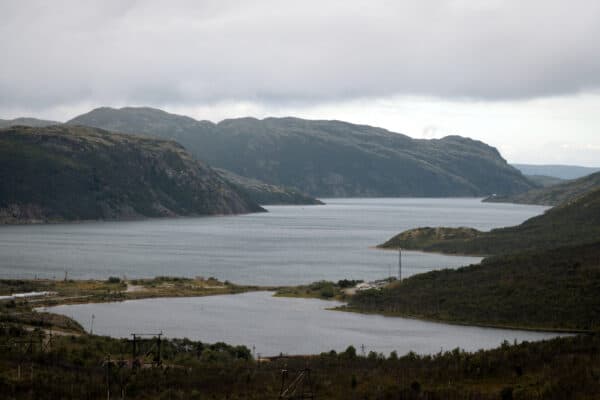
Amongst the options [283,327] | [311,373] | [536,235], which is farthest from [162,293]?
[536,235]

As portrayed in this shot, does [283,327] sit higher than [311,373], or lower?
lower

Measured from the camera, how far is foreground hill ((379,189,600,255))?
16350 cm

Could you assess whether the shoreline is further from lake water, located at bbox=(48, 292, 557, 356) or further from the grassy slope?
the grassy slope

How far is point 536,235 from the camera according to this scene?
174000mm

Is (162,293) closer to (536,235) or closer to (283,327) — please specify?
(283,327)

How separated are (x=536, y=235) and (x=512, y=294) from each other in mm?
77569

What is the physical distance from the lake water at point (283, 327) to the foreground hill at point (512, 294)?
13.2 feet

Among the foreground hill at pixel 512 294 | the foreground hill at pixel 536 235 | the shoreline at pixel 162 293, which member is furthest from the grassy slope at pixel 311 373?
the foreground hill at pixel 536 235

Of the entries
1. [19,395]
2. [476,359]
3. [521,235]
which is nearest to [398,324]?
[476,359]

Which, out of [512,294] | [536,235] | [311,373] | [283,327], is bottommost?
[283,327]

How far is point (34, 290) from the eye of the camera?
112188mm

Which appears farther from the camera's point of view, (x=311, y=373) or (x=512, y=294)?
(x=512, y=294)

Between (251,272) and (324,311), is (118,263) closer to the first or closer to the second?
(251,272)

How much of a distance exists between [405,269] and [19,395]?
111m
